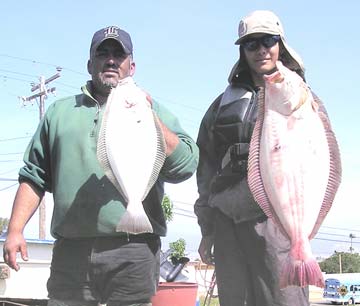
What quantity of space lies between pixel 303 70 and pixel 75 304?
200 centimetres

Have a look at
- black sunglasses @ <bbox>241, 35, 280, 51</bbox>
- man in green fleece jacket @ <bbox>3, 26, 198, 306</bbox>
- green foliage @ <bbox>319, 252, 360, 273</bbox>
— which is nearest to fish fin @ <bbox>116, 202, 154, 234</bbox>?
man in green fleece jacket @ <bbox>3, 26, 198, 306</bbox>

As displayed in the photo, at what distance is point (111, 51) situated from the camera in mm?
3775

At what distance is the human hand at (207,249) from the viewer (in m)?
4.18

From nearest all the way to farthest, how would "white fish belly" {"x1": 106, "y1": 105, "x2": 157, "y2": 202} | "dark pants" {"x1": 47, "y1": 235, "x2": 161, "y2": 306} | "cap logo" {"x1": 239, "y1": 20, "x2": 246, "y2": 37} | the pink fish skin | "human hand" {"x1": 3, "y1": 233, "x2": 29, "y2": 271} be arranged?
the pink fish skin
"white fish belly" {"x1": 106, "y1": 105, "x2": 157, "y2": 202}
"dark pants" {"x1": 47, "y1": 235, "x2": 161, "y2": 306}
"human hand" {"x1": 3, "y1": 233, "x2": 29, "y2": 271}
"cap logo" {"x1": 239, "y1": 20, "x2": 246, "y2": 37}

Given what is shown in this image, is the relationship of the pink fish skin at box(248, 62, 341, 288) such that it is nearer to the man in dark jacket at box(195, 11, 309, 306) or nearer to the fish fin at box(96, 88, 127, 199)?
the man in dark jacket at box(195, 11, 309, 306)

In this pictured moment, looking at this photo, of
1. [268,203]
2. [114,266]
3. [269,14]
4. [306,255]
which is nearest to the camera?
[306,255]

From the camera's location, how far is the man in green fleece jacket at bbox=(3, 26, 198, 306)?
11.8 ft

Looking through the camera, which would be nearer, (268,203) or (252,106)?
(268,203)

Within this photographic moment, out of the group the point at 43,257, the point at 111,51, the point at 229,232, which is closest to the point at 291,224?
the point at 229,232

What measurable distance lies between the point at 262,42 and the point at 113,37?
0.91 metres

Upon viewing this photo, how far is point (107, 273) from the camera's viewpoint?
358 centimetres

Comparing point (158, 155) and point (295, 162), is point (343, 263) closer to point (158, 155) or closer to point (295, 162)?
point (158, 155)

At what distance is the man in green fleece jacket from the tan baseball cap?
703 millimetres

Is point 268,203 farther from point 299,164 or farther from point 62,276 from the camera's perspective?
point 62,276
